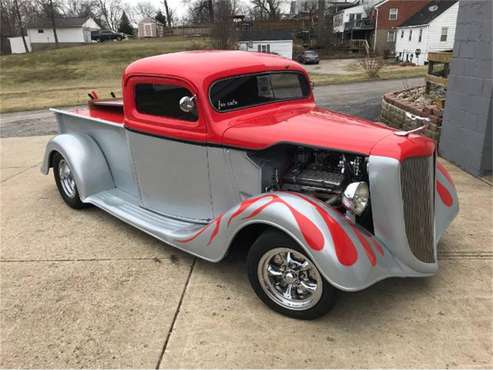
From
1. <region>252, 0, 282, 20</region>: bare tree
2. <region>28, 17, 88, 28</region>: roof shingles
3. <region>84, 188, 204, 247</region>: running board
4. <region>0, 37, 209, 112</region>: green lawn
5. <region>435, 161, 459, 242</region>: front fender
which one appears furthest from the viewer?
<region>28, 17, 88, 28</region>: roof shingles

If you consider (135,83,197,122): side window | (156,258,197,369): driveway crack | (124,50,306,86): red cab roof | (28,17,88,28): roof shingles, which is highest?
(28,17,88,28): roof shingles

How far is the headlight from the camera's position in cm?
268

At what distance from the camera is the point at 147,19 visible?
69.4 meters

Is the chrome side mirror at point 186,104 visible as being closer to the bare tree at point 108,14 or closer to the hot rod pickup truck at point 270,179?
the hot rod pickup truck at point 270,179

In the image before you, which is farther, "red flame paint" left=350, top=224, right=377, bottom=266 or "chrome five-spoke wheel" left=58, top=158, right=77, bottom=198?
"chrome five-spoke wheel" left=58, top=158, right=77, bottom=198

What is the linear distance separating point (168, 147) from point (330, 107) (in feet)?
29.3

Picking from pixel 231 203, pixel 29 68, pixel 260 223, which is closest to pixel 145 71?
pixel 231 203

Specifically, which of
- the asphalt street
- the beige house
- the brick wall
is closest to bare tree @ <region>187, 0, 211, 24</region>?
the beige house

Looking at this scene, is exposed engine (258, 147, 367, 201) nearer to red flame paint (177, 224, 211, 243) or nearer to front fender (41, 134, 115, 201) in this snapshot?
red flame paint (177, 224, 211, 243)

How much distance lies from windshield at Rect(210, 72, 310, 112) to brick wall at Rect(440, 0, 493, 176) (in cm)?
270

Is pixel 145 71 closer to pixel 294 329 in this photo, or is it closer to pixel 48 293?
pixel 48 293

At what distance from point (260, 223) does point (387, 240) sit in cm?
87

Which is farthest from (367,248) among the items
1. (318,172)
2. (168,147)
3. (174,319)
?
(168,147)

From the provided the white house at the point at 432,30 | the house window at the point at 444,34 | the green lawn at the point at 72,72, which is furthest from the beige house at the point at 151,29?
the house window at the point at 444,34
